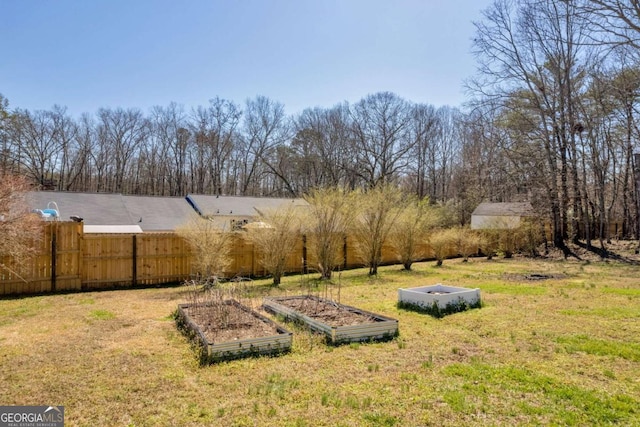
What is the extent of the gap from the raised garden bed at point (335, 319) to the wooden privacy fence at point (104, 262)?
4.97m

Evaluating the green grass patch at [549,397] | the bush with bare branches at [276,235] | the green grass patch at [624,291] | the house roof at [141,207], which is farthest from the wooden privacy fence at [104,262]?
the green grass patch at [549,397]

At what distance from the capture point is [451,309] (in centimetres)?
695

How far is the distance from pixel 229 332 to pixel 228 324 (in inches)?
13.4

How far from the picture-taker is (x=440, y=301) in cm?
694

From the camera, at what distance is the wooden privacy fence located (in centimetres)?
917

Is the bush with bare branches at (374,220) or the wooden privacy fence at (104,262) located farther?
the bush with bare branches at (374,220)

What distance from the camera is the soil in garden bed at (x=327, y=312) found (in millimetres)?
5707

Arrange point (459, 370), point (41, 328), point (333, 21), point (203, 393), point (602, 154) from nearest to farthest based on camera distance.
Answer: point (203, 393) → point (459, 370) → point (41, 328) → point (333, 21) → point (602, 154)

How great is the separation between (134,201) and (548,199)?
21.0 meters

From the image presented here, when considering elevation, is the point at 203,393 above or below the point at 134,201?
below

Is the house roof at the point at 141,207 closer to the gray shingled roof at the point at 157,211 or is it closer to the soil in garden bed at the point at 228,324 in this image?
the gray shingled roof at the point at 157,211

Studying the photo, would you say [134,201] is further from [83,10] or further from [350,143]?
[350,143]

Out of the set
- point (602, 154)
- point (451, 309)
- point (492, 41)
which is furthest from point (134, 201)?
point (602, 154)

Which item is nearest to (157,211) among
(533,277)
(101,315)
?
(101,315)
